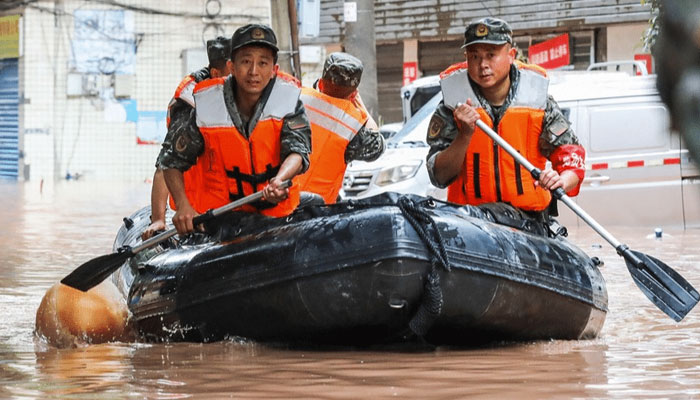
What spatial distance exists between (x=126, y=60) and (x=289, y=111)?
76.9 ft

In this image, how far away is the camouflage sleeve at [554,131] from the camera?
570 cm

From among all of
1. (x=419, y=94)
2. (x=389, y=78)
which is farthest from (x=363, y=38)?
(x=389, y=78)

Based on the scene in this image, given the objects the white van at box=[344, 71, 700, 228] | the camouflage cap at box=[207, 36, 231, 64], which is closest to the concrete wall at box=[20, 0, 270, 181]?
the white van at box=[344, 71, 700, 228]

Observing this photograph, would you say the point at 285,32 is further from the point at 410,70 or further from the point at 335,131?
the point at 410,70

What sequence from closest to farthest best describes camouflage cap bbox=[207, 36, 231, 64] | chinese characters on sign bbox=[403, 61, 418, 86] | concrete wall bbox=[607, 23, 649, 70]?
camouflage cap bbox=[207, 36, 231, 64] < concrete wall bbox=[607, 23, 649, 70] < chinese characters on sign bbox=[403, 61, 418, 86]

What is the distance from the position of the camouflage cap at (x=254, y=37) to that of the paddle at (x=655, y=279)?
41.2 inches

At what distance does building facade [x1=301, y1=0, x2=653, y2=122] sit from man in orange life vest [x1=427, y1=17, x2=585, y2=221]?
19301 mm

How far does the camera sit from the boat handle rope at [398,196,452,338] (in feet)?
15.3

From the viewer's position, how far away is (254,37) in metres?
5.45

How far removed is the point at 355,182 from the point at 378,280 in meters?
7.47

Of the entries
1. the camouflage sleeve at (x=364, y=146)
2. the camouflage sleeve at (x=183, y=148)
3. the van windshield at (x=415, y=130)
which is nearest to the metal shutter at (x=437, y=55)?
the van windshield at (x=415, y=130)

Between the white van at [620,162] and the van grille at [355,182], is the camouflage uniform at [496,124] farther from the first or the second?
the white van at [620,162]

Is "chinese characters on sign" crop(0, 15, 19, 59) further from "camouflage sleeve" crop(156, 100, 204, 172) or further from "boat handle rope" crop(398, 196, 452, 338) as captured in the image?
"boat handle rope" crop(398, 196, 452, 338)

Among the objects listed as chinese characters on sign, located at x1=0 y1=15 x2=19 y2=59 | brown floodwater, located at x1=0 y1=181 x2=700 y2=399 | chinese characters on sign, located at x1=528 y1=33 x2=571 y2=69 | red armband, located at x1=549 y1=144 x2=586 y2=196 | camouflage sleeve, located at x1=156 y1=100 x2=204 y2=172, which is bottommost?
brown floodwater, located at x1=0 y1=181 x2=700 y2=399
